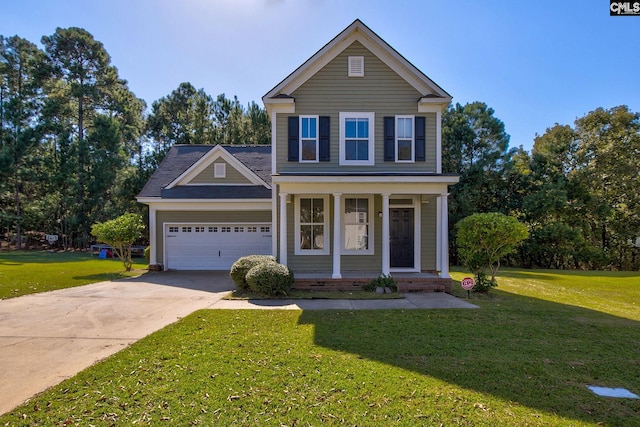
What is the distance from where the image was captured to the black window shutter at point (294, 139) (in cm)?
1113

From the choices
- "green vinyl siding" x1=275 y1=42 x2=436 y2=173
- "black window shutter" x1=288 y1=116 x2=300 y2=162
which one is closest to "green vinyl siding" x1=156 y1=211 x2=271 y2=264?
"green vinyl siding" x1=275 y1=42 x2=436 y2=173

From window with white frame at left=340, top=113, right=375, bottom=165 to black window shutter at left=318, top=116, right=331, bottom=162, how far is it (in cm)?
46

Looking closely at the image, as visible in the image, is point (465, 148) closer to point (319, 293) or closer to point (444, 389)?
point (319, 293)

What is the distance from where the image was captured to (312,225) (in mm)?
11281

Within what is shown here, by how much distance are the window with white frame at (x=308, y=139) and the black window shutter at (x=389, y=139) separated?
7.47ft

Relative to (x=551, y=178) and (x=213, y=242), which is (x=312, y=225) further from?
(x=551, y=178)

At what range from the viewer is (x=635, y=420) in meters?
3.24

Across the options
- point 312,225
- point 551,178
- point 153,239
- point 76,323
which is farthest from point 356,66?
point 551,178

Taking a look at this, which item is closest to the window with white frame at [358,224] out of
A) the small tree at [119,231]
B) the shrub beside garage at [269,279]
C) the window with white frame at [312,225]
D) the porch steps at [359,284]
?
the window with white frame at [312,225]

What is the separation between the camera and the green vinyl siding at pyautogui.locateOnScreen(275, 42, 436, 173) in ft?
36.6

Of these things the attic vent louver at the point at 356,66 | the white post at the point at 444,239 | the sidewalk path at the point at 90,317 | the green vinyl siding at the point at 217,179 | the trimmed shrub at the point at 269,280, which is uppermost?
the attic vent louver at the point at 356,66

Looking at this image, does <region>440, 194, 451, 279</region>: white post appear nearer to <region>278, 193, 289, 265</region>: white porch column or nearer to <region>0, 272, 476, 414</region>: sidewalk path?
<region>0, 272, 476, 414</region>: sidewalk path

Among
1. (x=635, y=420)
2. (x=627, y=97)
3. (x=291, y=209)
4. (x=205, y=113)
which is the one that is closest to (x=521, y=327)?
(x=635, y=420)

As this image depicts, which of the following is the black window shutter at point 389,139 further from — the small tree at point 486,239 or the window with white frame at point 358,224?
the small tree at point 486,239
